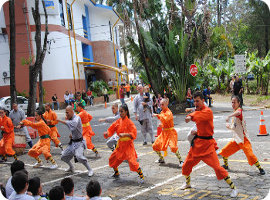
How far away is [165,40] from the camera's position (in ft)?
60.8

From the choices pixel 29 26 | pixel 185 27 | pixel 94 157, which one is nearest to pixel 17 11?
Answer: pixel 29 26

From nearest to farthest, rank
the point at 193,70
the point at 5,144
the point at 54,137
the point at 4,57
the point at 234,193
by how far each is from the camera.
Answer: the point at 234,193, the point at 5,144, the point at 54,137, the point at 193,70, the point at 4,57

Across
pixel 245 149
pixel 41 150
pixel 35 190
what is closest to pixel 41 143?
pixel 41 150

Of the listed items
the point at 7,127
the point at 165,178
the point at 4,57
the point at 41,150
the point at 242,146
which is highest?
the point at 4,57

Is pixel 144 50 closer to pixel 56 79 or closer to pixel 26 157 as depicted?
pixel 56 79

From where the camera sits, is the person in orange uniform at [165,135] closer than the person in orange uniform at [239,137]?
No

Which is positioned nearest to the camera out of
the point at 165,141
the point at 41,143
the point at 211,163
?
the point at 211,163

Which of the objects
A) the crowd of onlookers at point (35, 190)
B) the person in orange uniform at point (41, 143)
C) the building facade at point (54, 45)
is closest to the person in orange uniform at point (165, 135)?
the person in orange uniform at point (41, 143)

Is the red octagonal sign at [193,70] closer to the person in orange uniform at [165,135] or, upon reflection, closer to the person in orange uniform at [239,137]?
the person in orange uniform at [165,135]

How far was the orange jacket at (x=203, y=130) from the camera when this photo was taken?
5.00 metres

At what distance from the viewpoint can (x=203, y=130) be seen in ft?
16.8

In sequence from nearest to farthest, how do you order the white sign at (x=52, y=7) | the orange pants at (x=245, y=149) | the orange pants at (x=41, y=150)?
the orange pants at (x=245, y=149) < the orange pants at (x=41, y=150) < the white sign at (x=52, y=7)

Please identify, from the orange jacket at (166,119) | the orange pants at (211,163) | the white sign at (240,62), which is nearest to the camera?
the orange pants at (211,163)

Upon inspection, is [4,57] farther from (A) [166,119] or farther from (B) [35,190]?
(B) [35,190]
